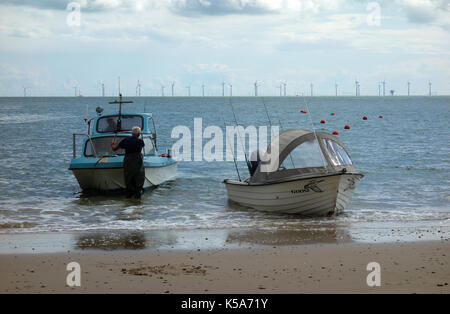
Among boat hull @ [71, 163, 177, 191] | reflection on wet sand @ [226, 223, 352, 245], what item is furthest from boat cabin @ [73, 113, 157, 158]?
reflection on wet sand @ [226, 223, 352, 245]

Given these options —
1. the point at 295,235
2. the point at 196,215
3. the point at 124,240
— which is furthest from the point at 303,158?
the point at 124,240

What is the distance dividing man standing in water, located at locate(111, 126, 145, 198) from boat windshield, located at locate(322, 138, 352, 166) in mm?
5335

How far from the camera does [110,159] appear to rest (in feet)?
63.0

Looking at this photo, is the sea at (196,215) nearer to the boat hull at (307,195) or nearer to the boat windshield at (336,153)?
Result: the boat hull at (307,195)

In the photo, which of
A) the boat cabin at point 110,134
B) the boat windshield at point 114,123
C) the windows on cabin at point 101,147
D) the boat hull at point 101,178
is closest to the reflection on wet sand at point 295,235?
the boat hull at point 101,178

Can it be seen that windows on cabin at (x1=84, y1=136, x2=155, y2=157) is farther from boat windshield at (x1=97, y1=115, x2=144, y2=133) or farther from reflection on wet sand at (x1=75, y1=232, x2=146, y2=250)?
reflection on wet sand at (x1=75, y1=232, x2=146, y2=250)

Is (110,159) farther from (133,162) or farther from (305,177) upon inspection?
(305,177)

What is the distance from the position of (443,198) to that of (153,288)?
13.1 m

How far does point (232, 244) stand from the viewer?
39.3 feet

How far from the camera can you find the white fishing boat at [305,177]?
1467 cm

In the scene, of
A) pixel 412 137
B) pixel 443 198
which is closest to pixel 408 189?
pixel 443 198

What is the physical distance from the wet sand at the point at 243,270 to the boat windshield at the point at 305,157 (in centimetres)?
366

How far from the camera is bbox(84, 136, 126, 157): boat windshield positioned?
65.9ft
